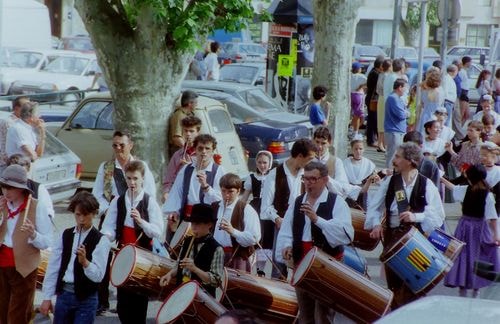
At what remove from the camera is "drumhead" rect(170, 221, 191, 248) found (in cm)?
888

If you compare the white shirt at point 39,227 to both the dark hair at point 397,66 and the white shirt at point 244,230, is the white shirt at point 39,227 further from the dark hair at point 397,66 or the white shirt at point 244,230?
the dark hair at point 397,66

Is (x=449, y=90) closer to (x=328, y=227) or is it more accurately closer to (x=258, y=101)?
(x=258, y=101)

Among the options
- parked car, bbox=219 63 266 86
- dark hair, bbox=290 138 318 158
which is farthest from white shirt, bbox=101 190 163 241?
parked car, bbox=219 63 266 86

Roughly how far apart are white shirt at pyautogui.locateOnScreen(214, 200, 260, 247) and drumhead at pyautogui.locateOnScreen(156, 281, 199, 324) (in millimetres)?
1268

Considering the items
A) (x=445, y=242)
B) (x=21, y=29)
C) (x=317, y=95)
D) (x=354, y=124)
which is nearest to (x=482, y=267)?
(x=445, y=242)

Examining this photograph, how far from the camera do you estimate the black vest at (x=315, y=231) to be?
809cm

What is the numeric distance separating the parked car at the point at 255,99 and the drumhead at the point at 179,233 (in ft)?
27.8

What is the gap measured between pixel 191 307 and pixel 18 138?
6.23 m

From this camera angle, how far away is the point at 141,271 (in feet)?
26.0

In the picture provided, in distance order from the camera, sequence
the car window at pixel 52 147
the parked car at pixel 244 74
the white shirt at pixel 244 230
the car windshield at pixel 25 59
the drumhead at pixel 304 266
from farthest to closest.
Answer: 1. the car windshield at pixel 25 59
2. the parked car at pixel 244 74
3. the car window at pixel 52 147
4. the white shirt at pixel 244 230
5. the drumhead at pixel 304 266

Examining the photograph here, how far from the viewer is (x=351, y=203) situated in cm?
1043

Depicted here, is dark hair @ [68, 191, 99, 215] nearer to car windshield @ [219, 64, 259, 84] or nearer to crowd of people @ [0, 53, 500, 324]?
crowd of people @ [0, 53, 500, 324]

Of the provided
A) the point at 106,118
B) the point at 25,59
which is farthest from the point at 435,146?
the point at 25,59

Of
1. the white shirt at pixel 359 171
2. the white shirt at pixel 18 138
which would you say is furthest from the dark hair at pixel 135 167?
the white shirt at pixel 18 138
